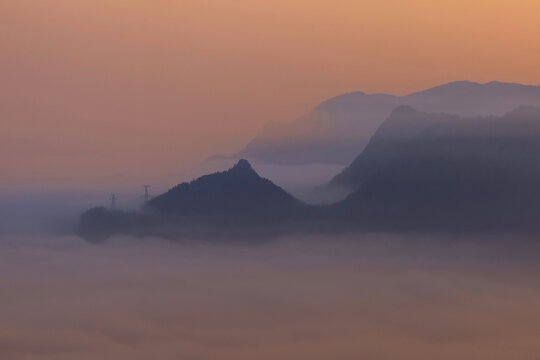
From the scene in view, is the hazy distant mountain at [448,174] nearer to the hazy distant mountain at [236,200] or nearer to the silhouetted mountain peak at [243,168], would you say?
the hazy distant mountain at [236,200]

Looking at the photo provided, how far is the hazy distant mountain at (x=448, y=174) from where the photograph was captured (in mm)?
39469

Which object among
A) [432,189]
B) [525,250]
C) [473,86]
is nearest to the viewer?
[473,86]

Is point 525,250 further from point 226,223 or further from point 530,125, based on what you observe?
point 226,223

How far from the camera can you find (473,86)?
111ft

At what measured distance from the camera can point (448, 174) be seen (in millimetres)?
47656

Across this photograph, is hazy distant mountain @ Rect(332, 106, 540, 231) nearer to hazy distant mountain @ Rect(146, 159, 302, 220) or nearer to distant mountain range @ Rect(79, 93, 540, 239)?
distant mountain range @ Rect(79, 93, 540, 239)

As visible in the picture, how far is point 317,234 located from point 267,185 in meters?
3.76

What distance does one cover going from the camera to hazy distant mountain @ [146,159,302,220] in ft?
110

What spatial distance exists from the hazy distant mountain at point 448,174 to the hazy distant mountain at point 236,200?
11.6 feet

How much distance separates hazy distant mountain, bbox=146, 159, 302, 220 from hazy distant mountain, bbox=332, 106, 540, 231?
3.55 metres

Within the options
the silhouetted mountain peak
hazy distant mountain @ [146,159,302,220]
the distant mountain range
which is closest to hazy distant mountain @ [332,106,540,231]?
the distant mountain range

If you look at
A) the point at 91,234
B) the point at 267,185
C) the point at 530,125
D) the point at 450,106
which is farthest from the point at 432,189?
the point at 91,234

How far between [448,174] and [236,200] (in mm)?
17538

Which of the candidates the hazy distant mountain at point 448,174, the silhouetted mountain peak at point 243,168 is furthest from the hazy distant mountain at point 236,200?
the hazy distant mountain at point 448,174
